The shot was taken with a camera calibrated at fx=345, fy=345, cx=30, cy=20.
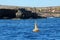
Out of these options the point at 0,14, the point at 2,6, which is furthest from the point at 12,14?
the point at 2,6

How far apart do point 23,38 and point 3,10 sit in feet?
304

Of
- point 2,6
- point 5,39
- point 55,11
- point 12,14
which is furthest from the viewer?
point 55,11

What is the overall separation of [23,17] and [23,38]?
270 ft

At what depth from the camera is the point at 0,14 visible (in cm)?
12619

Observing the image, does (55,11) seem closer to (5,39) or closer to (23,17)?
(23,17)

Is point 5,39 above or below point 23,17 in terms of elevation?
above

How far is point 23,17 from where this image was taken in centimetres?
12406

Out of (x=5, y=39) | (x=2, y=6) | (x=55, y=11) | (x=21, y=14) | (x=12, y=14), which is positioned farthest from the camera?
(x=55, y=11)

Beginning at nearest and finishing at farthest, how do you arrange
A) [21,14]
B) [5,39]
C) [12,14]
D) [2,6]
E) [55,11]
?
[5,39] < [21,14] < [12,14] < [2,6] < [55,11]

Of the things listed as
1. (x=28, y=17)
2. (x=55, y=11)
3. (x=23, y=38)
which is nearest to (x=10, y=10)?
(x=28, y=17)

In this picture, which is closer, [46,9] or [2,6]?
[2,6]

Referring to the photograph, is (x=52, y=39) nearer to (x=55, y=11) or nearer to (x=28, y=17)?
(x=28, y=17)

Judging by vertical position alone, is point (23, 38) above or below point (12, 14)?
above

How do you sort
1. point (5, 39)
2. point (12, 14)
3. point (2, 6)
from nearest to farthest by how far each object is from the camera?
point (5, 39) < point (12, 14) < point (2, 6)
